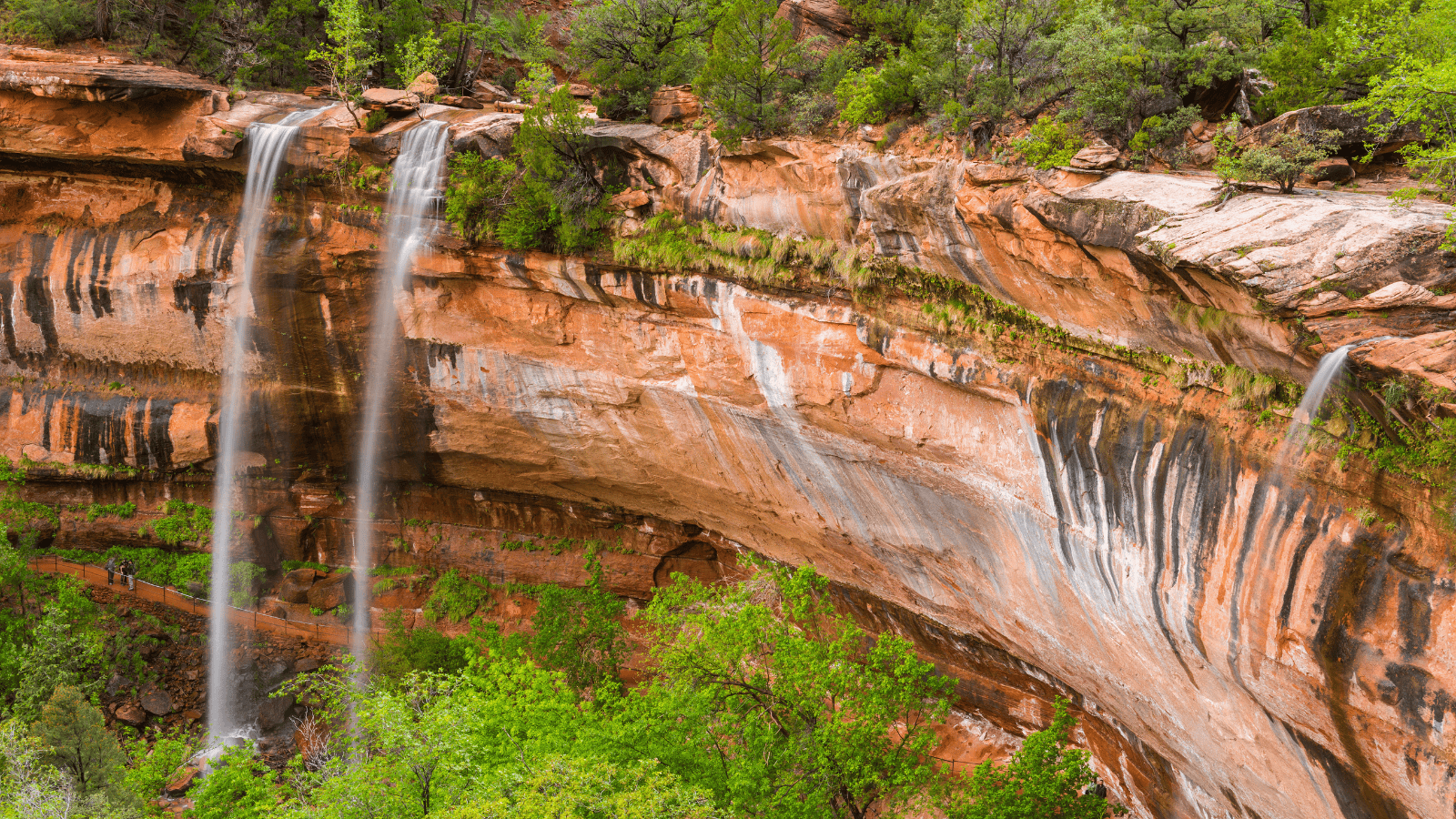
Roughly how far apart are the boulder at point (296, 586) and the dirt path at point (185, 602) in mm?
559

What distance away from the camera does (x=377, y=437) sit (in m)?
19.9

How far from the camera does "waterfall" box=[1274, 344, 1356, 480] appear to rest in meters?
7.87

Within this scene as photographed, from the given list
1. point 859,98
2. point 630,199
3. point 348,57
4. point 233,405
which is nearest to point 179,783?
point 233,405

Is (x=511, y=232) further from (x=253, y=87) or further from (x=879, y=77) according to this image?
(x=253, y=87)

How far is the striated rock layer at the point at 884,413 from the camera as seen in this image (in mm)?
8438

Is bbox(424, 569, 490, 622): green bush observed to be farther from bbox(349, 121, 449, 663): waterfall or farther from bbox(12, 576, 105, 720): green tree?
bbox(12, 576, 105, 720): green tree

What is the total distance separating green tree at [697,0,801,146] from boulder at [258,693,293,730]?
16565mm

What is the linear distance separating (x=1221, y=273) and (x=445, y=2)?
23121mm

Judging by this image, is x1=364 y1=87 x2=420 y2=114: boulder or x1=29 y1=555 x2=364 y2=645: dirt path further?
x1=29 y1=555 x2=364 y2=645: dirt path

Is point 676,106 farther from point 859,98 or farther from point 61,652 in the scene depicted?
point 61,652

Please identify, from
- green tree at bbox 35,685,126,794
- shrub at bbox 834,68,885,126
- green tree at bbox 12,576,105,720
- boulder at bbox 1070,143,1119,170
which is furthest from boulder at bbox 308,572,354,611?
boulder at bbox 1070,143,1119,170

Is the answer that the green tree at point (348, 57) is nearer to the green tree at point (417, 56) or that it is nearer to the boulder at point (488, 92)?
the green tree at point (417, 56)

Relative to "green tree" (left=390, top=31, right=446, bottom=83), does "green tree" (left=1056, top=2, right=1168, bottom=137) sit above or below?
above

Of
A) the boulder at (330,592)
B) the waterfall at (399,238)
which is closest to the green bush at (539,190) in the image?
the waterfall at (399,238)
